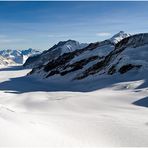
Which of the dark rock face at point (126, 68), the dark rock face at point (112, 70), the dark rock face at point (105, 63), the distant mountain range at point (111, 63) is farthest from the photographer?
the dark rock face at point (105, 63)

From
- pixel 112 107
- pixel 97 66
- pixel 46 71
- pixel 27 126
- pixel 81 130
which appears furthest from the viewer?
pixel 46 71

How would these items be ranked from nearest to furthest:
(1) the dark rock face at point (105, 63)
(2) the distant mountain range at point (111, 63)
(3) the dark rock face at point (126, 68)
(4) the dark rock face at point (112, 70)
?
1. (3) the dark rock face at point (126, 68)
2. (2) the distant mountain range at point (111, 63)
3. (4) the dark rock face at point (112, 70)
4. (1) the dark rock face at point (105, 63)

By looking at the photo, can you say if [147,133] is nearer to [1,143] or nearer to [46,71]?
[1,143]

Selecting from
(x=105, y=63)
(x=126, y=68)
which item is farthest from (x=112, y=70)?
(x=105, y=63)

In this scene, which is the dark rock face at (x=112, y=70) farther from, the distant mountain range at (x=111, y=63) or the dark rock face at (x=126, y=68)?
the dark rock face at (x=126, y=68)

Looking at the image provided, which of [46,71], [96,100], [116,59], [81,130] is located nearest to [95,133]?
[81,130]

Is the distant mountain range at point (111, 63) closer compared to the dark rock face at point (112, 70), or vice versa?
the distant mountain range at point (111, 63)

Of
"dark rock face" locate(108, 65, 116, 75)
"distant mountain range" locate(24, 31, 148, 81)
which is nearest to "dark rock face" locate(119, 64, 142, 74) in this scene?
"distant mountain range" locate(24, 31, 148, 81)

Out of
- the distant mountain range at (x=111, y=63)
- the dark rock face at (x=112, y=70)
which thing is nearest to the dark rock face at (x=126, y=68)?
the distant mountain range at (x=111, y=63)

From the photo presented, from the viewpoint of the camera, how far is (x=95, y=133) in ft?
43.1

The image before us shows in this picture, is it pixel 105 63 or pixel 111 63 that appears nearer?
pixel 111 63

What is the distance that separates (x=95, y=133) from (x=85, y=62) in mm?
59895

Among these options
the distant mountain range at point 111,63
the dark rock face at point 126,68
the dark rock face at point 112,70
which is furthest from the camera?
the dark rock face at point 112,70

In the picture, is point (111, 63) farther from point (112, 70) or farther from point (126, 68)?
point (126, 68)
